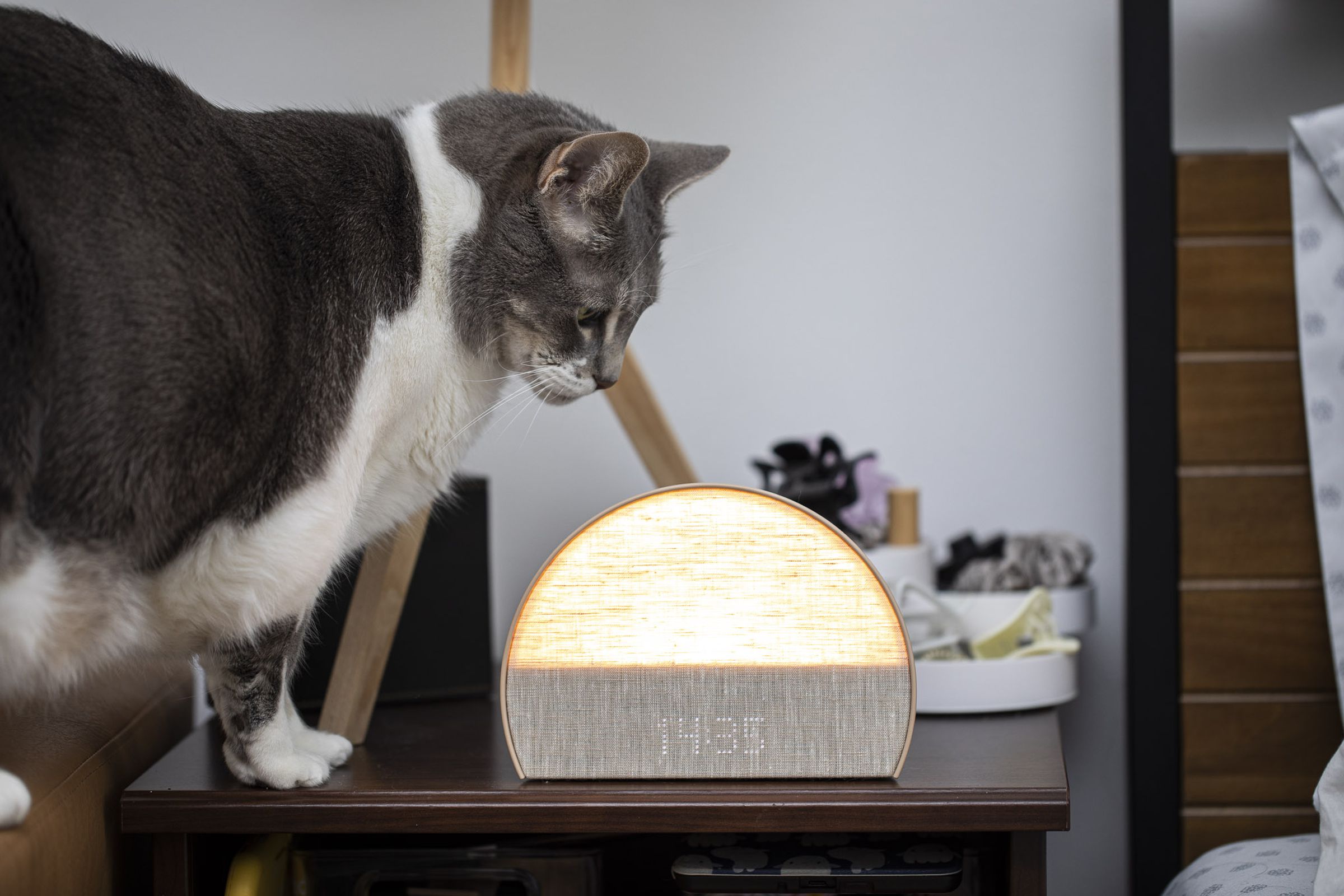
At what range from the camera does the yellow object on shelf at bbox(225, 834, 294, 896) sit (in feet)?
2.92

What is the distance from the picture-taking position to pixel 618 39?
152 cm

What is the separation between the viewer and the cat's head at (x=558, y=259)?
85 cm

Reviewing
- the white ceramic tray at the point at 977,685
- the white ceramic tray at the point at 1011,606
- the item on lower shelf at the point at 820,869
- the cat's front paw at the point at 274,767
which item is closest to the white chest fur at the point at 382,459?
the cat's front paw at the point at 274,767

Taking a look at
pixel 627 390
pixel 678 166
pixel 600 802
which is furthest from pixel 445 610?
pixel 678 166

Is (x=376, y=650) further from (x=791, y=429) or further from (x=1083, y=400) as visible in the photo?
(x=1083, y=400)

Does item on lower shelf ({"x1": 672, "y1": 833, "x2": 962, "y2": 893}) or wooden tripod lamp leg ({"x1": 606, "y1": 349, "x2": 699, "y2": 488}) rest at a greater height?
wooden tripod lamp leg ({"x1": 606, "y1": 349, "x2": 699, "y2": 488})

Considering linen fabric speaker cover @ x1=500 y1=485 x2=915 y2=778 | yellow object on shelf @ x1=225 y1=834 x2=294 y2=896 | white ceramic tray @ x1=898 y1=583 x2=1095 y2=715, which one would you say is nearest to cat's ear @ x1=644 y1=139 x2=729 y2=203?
linen fabric speaker cover @ x1=500 y1=485 x2=915 y2=778

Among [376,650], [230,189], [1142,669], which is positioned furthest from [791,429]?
[230,189]

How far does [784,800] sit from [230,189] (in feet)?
1.89

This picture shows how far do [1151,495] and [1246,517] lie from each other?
10 centimetres

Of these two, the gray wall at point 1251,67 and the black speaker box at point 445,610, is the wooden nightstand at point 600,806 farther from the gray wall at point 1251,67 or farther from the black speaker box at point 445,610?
the gray wall at point 1251,67

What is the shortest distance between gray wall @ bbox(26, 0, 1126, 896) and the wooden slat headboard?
1.12ft

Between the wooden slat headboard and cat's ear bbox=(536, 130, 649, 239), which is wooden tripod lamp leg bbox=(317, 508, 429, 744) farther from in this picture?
the wooden slat headboard

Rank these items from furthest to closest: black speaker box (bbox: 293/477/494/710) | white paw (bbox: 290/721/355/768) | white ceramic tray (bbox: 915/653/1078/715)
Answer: black speaker box (bbox: 293/477/494/710)
white ceramic tray (bbox: 915/653/1078/715)
white paw (bbox: 290/721/355/768)
